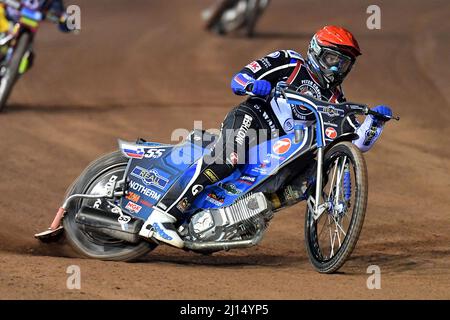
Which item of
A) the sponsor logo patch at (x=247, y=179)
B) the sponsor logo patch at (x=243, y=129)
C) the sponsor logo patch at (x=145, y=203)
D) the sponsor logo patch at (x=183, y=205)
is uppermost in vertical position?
the sponsor logo patch at (x=243, y=129)

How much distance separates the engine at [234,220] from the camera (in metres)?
8.40

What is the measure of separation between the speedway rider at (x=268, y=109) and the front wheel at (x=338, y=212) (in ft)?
1.00

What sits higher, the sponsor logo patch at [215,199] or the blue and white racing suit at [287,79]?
the blue and white racing suit at [287,79]

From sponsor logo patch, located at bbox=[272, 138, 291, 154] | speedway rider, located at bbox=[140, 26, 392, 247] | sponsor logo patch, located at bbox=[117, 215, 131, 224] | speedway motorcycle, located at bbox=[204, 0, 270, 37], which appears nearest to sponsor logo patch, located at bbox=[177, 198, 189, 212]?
speedway rider, located at bbox=[140, 26, 392, 247]

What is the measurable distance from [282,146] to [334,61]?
815mm

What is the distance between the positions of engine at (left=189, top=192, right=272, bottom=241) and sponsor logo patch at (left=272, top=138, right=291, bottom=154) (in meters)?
0.38

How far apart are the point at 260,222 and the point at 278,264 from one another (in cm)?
63

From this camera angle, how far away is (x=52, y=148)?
1345cm

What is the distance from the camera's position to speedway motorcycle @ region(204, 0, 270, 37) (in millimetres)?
24266

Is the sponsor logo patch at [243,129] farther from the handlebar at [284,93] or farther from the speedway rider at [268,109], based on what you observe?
the handlebar at [284,93]

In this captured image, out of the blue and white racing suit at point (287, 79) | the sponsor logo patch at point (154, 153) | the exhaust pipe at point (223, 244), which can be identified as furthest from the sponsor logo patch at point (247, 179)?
the sponsor logo patch at point (154, 153)

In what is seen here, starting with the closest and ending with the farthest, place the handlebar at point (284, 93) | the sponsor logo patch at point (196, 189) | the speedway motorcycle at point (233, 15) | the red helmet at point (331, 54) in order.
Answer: the handlebar at point (284, 93)
the red helmet at point (331, 54)
the sponsor logo patch at point (196, 189)
the speedway motorcycle at point (233, 15)

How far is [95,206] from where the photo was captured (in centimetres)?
904

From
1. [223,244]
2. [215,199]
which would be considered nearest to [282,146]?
[215,199]
